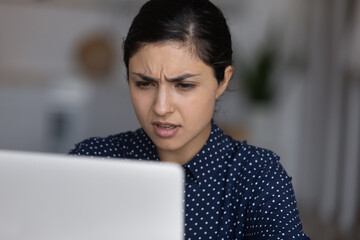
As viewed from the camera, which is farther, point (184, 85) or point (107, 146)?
point (107, 146)

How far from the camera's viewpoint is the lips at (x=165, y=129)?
1330 mm

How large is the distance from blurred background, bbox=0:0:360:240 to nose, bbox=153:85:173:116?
3157mm

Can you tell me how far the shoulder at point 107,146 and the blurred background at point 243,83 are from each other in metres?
2.96

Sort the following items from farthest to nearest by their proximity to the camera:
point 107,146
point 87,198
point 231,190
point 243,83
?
point 243,83
point 107,146
point 231,190
point 87,198

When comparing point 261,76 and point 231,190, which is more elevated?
point 261,76

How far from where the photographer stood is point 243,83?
4852 millimetres

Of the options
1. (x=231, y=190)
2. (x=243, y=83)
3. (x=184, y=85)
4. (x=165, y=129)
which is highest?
(x=243, y=83)

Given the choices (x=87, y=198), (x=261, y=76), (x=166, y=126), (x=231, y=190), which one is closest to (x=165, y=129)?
(x=166, y=126)

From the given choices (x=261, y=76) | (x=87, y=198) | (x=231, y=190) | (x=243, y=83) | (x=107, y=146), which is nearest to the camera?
(x=87, y=198)

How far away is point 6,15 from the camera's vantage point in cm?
494

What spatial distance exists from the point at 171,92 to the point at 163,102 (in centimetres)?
3

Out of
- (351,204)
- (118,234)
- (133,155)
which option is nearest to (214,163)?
(133,155)

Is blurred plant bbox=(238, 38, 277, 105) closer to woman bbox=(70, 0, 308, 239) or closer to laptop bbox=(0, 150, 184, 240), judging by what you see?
woman bbox=(70, 0, 308, 239)

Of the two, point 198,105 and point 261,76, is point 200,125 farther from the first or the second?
point 261,76
